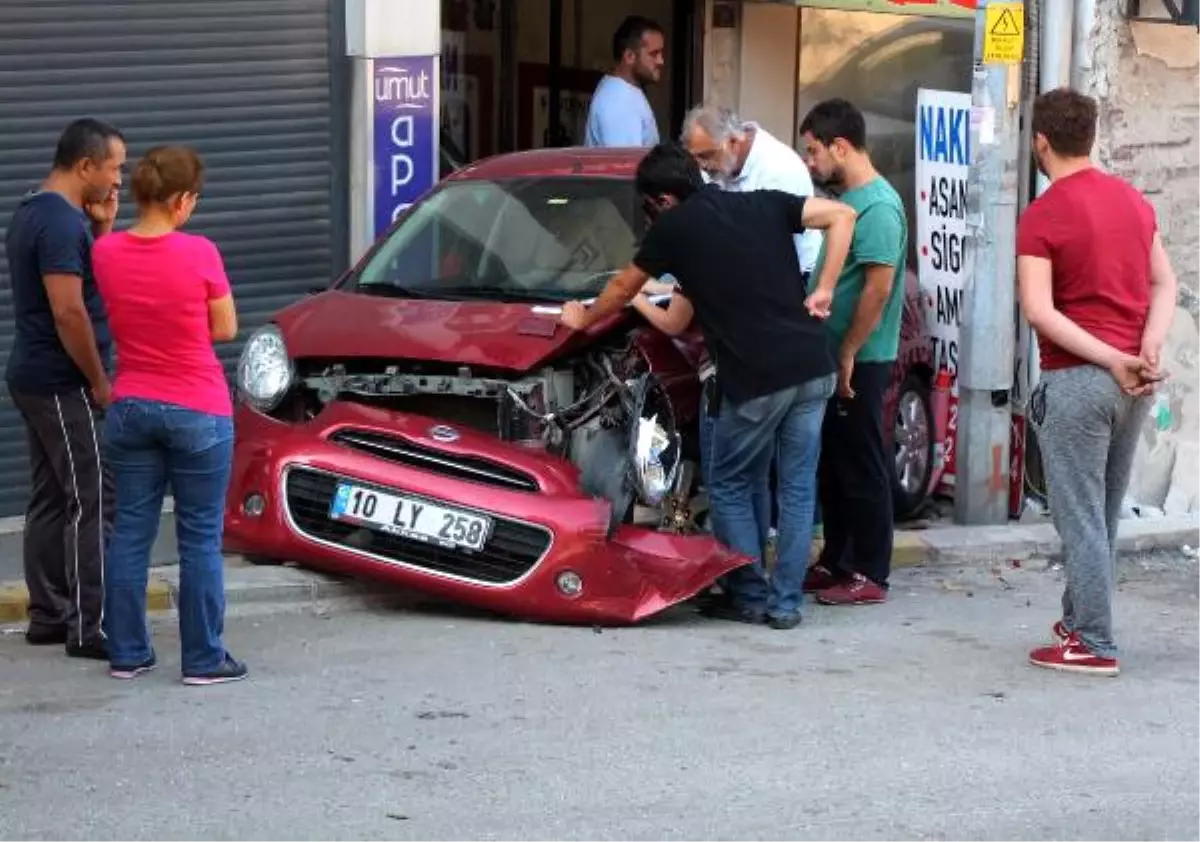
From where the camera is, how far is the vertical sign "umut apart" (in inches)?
427

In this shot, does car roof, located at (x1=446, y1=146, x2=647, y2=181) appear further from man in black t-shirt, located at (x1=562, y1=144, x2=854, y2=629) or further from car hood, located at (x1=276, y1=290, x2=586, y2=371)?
man in black t-shirt, located at (x1=562, y1=144, x2=854, y2=629)

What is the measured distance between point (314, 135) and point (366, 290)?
210cm

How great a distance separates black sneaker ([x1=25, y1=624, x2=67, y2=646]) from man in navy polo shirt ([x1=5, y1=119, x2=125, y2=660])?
6cm

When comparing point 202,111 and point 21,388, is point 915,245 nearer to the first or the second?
point 202,111

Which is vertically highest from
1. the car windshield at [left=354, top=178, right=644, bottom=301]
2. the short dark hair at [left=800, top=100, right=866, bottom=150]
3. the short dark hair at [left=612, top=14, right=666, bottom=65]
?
the short dark hair at [left=612, top=14, right=666, bottom=65]

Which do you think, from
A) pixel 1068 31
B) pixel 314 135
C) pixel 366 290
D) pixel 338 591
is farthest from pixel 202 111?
pixel 1068 31

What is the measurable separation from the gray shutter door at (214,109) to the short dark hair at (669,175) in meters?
3.22

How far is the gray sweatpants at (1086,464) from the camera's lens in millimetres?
7730

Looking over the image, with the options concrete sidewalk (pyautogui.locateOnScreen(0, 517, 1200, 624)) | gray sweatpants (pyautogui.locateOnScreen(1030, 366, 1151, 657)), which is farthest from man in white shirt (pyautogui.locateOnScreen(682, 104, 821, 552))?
gray sweatpants (pyautogui.locateOnScreen(1030, 366, 1151, 657))

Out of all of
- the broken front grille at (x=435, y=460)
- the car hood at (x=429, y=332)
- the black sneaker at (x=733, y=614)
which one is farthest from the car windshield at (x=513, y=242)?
the black sneaker at (x=733, y=614)

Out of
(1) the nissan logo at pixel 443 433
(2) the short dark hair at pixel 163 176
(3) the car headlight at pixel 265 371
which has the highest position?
(2) the short dark hair at pixel 163 176

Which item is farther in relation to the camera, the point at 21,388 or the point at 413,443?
the point at 413,443

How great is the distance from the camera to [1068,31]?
36.0 ft

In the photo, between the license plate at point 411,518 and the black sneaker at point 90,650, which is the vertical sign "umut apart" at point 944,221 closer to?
the license plate at point 411,518
